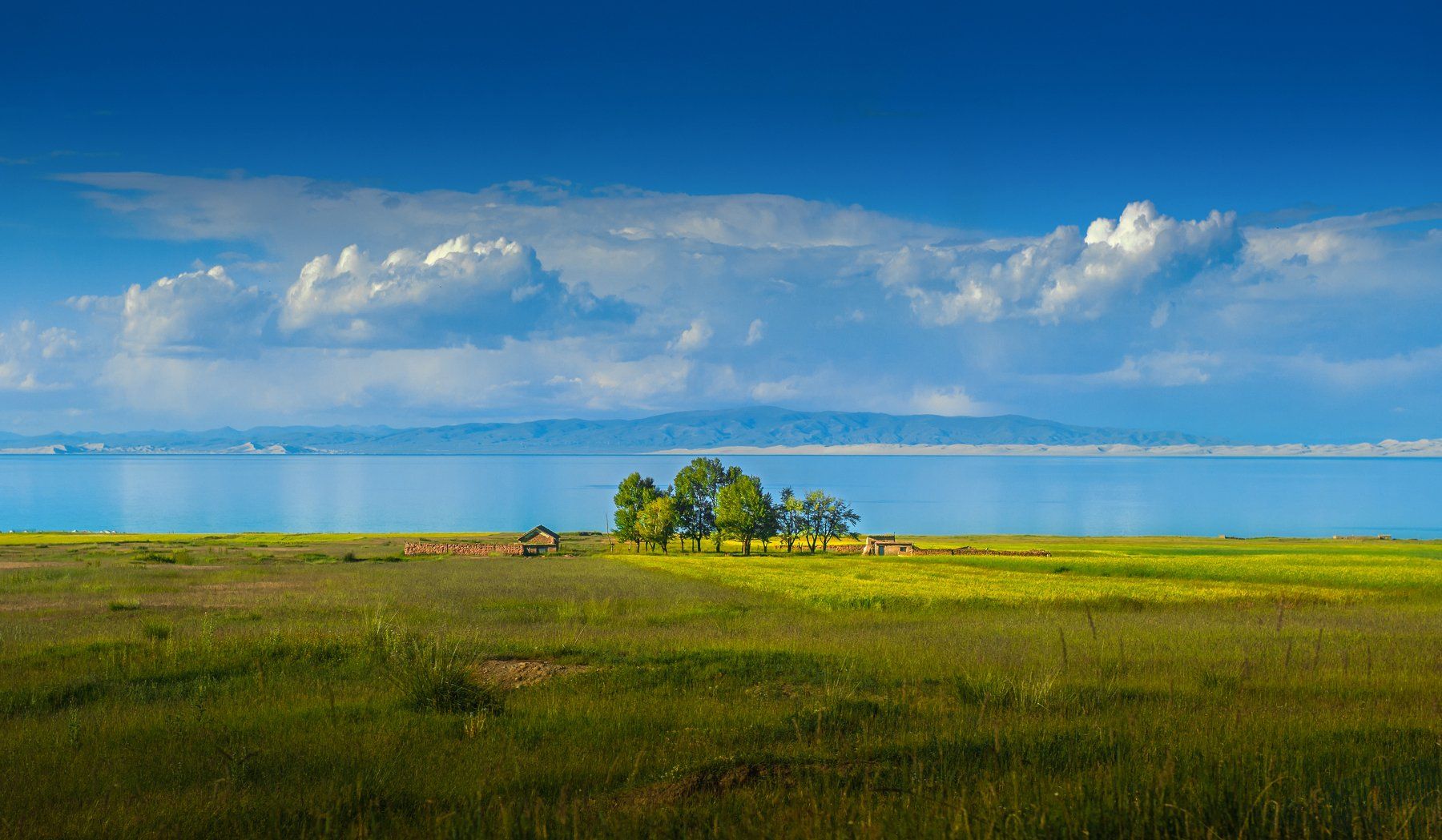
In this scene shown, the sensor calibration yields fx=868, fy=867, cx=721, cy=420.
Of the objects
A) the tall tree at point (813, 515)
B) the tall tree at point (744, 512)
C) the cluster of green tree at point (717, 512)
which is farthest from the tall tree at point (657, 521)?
the tall tree at point (813, 515)

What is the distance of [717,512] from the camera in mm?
95062

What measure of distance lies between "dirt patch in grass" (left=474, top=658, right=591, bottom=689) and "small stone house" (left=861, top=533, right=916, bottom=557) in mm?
68749

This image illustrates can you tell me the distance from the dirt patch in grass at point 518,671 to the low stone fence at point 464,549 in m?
63.2

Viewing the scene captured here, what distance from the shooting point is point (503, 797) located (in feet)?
24.1

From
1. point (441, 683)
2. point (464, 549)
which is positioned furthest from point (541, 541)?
point (441, 683)

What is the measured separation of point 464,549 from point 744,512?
29293 mm

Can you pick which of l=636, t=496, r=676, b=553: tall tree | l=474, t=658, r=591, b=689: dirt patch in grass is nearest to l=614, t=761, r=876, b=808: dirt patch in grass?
l=474, t=658, r=591, b=689: dirt patch in grass

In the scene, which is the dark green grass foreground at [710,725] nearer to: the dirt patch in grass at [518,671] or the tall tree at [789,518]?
the dirt patch in grass at [518,671]

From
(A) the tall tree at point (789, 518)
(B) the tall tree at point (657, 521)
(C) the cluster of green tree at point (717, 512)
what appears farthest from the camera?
(A) the tall tree at point (789, 518)

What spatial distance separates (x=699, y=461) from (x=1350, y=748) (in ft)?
317

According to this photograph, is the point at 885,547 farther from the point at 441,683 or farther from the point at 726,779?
the point at 726,779

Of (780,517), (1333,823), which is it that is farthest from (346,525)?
(1333,823)

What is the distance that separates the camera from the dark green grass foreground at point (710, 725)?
659cm

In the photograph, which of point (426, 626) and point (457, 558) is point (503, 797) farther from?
point (457, 558)
